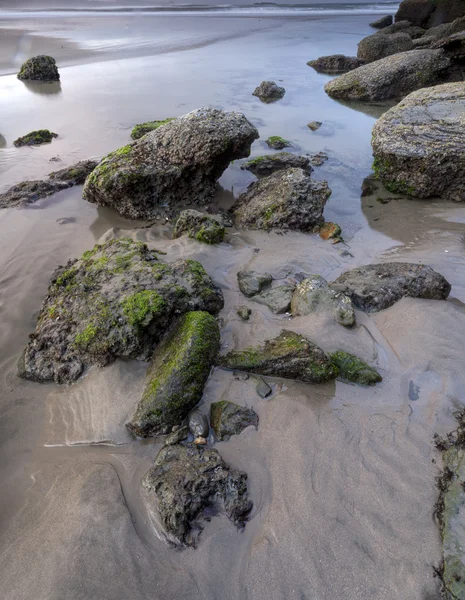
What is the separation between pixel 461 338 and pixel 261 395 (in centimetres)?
218

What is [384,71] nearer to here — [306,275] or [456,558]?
[306,275]

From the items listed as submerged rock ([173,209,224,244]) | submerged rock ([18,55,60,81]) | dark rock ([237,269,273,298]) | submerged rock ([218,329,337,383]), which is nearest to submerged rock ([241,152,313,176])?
submerged rock ([173,209,224,244])

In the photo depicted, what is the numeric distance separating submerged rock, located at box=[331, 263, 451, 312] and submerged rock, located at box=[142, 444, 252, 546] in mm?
2441

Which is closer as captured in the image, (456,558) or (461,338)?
(456,558)

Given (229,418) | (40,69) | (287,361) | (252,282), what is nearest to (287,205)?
(252,282)

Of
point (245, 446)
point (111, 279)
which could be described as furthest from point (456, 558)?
point (111, 279)

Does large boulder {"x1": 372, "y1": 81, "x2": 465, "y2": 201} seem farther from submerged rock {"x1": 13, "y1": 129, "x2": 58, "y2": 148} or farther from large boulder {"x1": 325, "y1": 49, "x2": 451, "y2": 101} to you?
submerged rock {"x1": 13, "y1": 129, "x2": 58, "y2": 148}

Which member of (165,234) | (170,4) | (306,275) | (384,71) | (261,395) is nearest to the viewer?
(261,395)

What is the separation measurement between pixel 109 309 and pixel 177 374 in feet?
3.51

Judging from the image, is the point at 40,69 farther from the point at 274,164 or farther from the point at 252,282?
the point at 252,282

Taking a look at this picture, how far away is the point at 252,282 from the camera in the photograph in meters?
4.79

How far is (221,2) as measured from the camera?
51.9 metres

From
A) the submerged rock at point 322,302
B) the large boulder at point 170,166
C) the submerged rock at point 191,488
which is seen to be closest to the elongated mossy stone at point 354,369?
the submerged rock at point 322,302

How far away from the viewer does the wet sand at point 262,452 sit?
7.98ft
